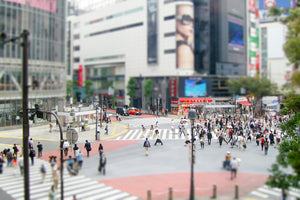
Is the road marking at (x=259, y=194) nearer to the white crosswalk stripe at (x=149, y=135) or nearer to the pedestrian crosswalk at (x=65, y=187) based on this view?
the pedestrian crosswalk at (x=65, y=187)

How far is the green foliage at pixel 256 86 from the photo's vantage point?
2793 inches

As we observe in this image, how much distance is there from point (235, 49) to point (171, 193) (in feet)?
226

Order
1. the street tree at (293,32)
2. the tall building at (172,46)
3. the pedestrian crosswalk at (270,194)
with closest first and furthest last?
the street tree at (293,32)
the pedestrian crosswalk at (270,194)
the tall building at (172,46)

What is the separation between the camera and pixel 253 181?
19625mm

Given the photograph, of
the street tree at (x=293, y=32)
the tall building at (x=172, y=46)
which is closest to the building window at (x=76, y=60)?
the tall building at (x=172, y=46)

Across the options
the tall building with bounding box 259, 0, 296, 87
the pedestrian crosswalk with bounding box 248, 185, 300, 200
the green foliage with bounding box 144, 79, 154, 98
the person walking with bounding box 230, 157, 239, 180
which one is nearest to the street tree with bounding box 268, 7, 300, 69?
the pedestrian crosswalk with bounding box 248, 185, 300, 200


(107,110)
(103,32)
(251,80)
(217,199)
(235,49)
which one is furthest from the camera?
(103,32)

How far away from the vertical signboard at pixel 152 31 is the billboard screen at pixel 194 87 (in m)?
10.6

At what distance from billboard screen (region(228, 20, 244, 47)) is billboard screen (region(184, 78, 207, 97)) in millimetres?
15317

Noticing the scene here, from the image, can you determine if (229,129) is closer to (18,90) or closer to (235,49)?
(18,90)

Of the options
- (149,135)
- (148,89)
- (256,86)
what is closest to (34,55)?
(148,89)

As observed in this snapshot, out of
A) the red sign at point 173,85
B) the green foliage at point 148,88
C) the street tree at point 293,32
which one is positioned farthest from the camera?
the red sign at point 173,85

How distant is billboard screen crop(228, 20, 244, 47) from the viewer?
77.1 metres

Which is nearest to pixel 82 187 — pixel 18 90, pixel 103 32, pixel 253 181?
pixel 253 181
